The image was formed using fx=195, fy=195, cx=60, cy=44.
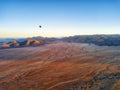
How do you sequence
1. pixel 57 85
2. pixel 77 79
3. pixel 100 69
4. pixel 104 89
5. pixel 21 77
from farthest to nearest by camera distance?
pixel 100 69 < pixel 21 77 < pixel 77 79 < pixel 57 85 < pixel 104 89

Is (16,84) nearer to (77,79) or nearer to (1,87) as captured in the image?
(1,87)

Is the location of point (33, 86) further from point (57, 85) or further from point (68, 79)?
point (68, 79)

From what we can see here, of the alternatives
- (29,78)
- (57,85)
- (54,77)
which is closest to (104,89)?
(57,85)

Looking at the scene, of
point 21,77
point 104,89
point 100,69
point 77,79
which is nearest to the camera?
point 104,89

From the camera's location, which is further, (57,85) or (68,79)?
(68,79)

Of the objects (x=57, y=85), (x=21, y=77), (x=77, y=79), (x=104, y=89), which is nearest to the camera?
(x=104, y=89)

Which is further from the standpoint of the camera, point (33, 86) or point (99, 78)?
point (99, 78)

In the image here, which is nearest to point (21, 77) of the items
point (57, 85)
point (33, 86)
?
point (33, 86)

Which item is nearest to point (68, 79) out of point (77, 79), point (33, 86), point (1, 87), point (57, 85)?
point (77, 79)
